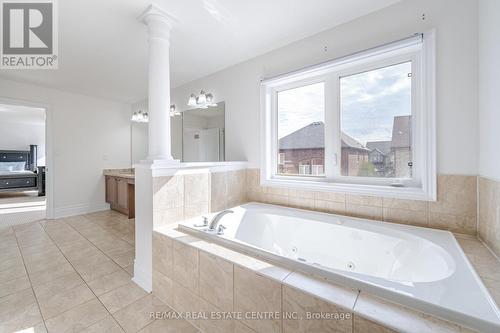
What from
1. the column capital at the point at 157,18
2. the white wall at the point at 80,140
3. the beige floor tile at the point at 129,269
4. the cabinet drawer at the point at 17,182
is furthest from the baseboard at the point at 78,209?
the cabinet drawer at the point at 17,182

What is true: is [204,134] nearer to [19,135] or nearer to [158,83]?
[158,83]

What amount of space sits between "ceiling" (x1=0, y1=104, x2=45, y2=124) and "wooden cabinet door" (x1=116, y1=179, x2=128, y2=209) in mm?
3267

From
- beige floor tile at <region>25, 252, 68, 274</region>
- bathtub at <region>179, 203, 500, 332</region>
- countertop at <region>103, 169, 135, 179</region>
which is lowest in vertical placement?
beige floor tile at <region>25, 252, 68, 274</region>

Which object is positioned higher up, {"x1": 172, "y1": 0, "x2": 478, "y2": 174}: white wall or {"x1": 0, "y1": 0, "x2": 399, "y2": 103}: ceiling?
{"x1": 0, "y1": 0, "x2": 399, "y2": 103}: ceiling

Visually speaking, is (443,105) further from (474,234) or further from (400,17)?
(474,234)

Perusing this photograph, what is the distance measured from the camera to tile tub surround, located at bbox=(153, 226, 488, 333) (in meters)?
0.75

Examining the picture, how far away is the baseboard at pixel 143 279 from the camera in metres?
1.68

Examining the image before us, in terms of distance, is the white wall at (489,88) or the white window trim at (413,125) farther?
the white window trim at (413,125)

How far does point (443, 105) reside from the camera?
4.84 ft

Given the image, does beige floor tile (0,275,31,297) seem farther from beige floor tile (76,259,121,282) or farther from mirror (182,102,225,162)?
mirror (182,102,225,162)

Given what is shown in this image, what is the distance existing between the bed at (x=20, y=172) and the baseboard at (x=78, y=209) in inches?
139

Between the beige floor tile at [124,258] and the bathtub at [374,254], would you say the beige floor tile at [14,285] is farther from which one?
the bathtub at [374,254]

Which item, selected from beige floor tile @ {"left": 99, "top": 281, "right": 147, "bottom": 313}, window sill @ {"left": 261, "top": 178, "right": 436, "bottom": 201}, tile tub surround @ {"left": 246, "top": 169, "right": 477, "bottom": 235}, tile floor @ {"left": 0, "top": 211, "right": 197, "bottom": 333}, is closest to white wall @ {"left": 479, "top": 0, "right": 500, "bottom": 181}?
tile tub surround @ {"left": 246, "top": 169, "right": 477, "bottom": 235}

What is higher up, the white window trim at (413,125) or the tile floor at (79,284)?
the white window trim at (413,125)
